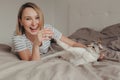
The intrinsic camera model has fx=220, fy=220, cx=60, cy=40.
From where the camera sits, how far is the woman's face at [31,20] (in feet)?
4.57

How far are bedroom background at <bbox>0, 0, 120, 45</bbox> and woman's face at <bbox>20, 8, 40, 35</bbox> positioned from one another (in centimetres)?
96

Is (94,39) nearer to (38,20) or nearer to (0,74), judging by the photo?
(38,20)

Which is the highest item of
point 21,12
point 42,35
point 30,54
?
point 21,12

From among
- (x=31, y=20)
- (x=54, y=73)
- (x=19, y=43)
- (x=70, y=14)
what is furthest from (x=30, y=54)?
(x=70, y=14)

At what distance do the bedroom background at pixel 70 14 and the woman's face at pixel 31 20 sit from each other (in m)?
0.96

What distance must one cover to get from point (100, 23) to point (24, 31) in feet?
3.25

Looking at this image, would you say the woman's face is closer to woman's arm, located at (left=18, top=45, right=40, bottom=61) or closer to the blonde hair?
the blonde hair

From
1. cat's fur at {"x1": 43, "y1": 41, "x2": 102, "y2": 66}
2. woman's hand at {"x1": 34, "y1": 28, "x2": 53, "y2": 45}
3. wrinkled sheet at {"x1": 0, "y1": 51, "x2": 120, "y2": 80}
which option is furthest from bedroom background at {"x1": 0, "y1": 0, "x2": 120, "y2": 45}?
wrinkled sheet at {"x1": 0, "y1": 51, "x2": 120, "y2": 80}

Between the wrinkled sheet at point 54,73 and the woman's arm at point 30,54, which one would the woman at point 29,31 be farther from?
the wrinkled sheet at point 54,73

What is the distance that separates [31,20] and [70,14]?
117cm

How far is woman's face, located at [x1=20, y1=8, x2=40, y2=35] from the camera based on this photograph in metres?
1.39

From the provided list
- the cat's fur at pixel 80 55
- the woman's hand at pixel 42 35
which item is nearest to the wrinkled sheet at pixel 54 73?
the cat's fur at pixel 80 55

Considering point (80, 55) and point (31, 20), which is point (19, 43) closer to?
point (31, 20)

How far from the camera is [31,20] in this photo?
1.40 meters
